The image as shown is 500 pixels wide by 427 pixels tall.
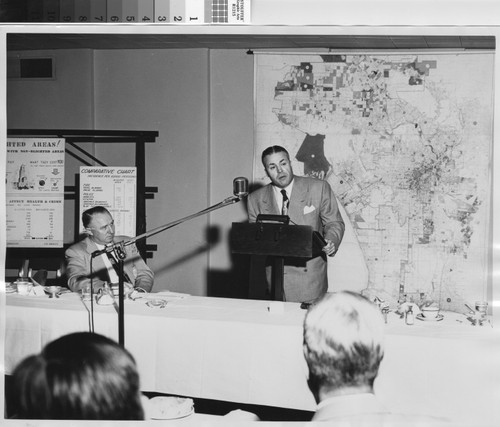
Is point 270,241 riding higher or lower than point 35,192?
lower

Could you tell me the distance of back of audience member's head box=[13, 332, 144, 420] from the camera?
4.99 feet

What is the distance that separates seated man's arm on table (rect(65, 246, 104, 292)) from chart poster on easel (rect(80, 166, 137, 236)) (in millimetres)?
148

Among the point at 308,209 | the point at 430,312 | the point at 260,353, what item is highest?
the point at 308,209

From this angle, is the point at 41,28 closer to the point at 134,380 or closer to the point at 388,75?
the point at 134,380

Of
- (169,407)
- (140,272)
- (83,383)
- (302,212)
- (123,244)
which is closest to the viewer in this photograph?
(83,383)

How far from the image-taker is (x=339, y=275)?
7.48 ft

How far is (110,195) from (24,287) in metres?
0.39

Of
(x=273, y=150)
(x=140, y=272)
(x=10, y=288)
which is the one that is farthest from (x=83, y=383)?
(x=273, y=150)

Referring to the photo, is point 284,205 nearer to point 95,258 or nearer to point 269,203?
point 269,203

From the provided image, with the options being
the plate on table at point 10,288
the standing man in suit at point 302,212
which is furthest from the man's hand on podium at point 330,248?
the plate on table at point 10,288

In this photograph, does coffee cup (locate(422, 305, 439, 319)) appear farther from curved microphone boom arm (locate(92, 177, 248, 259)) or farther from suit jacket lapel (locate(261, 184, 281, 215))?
curved microphone boom arm (locate(92, 177, 248, 259))

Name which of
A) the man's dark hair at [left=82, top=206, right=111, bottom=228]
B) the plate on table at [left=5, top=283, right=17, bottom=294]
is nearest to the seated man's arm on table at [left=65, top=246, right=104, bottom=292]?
the man's dark hair at [left=82, top=206, right=111, bottom=228]

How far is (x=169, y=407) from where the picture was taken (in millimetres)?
1842

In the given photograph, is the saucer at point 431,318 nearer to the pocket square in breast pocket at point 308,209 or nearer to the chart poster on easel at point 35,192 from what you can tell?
the pocket square in breast pocket at point 308,209
